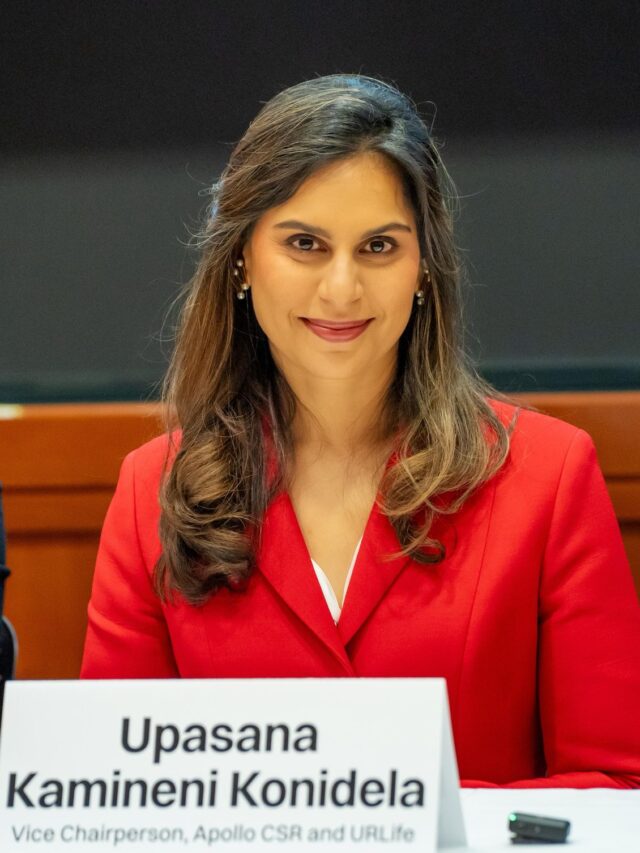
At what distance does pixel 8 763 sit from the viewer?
107 cm

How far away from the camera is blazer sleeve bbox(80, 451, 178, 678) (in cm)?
173

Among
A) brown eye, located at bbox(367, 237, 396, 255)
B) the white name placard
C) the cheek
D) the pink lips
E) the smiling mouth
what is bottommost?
the white name placard

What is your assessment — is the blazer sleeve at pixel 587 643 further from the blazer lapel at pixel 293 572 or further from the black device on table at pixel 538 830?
the black device on table at pixel 538 830

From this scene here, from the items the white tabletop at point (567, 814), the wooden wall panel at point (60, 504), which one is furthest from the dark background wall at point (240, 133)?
the white tabletop at point (567, 814)

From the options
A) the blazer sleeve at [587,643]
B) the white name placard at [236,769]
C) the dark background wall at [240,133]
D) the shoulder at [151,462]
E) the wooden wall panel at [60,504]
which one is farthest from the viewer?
the dark background wall at [240,133]

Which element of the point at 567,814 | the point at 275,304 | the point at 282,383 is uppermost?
the point at 275,304

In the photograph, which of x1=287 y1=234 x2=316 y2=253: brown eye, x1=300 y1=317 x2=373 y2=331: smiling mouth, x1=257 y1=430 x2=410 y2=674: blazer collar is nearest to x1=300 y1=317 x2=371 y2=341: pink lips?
x1=300 y1=317 x2=373 y2=331: smiling mouth

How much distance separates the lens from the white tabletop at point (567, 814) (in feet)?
3.58

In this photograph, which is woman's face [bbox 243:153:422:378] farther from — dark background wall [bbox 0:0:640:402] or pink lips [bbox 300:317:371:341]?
dark background wall [bbox 0:0:640:402]

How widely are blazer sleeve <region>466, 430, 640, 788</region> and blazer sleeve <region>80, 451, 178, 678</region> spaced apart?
0.55 metres

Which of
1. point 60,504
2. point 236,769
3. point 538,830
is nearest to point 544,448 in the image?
point 538,830

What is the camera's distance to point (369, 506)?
1.75 meters

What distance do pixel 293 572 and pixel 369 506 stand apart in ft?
0.54

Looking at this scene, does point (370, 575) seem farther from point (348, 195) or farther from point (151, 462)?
point (348, 195)
